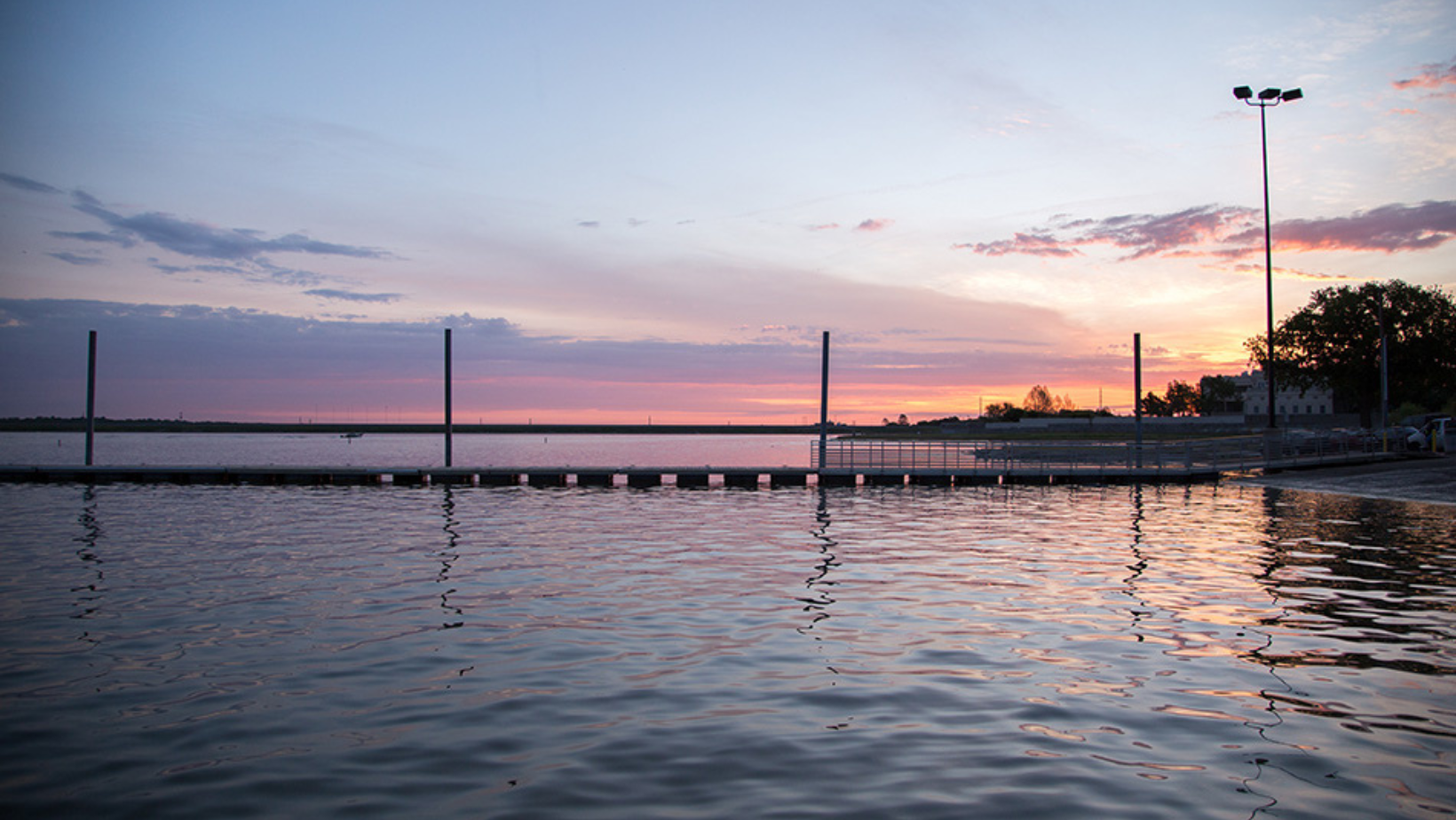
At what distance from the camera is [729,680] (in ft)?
29.1

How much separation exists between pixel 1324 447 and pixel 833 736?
48.7 meters

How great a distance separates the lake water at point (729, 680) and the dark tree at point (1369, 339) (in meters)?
56.3

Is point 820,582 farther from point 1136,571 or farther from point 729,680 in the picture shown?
point 729,680

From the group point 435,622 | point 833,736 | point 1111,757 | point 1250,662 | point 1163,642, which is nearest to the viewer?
point 1111,757

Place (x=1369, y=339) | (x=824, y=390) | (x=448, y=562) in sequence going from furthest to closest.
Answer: (x=1369, y=339) → (x=824, y=390) → (x=448, y=562)

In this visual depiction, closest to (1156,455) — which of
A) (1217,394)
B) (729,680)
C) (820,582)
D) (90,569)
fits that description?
(820,582)

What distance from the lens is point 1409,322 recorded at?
6719 cm

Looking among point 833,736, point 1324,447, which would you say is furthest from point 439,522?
point 1324,447

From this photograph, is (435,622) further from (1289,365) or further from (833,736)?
(1289,365)

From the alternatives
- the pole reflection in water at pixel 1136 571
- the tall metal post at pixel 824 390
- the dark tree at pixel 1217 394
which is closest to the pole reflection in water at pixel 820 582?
the pole reflection in water at pixel 1136 571

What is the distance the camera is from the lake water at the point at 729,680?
20.0ft

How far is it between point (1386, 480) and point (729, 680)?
1462 inches

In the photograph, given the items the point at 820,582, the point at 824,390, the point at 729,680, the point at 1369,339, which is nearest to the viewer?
the point at 729,680

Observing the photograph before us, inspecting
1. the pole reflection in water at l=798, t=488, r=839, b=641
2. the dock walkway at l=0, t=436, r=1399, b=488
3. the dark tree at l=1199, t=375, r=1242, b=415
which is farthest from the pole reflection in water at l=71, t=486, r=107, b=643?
the dark tree at l=1199, t=375, r=1242, b=415
